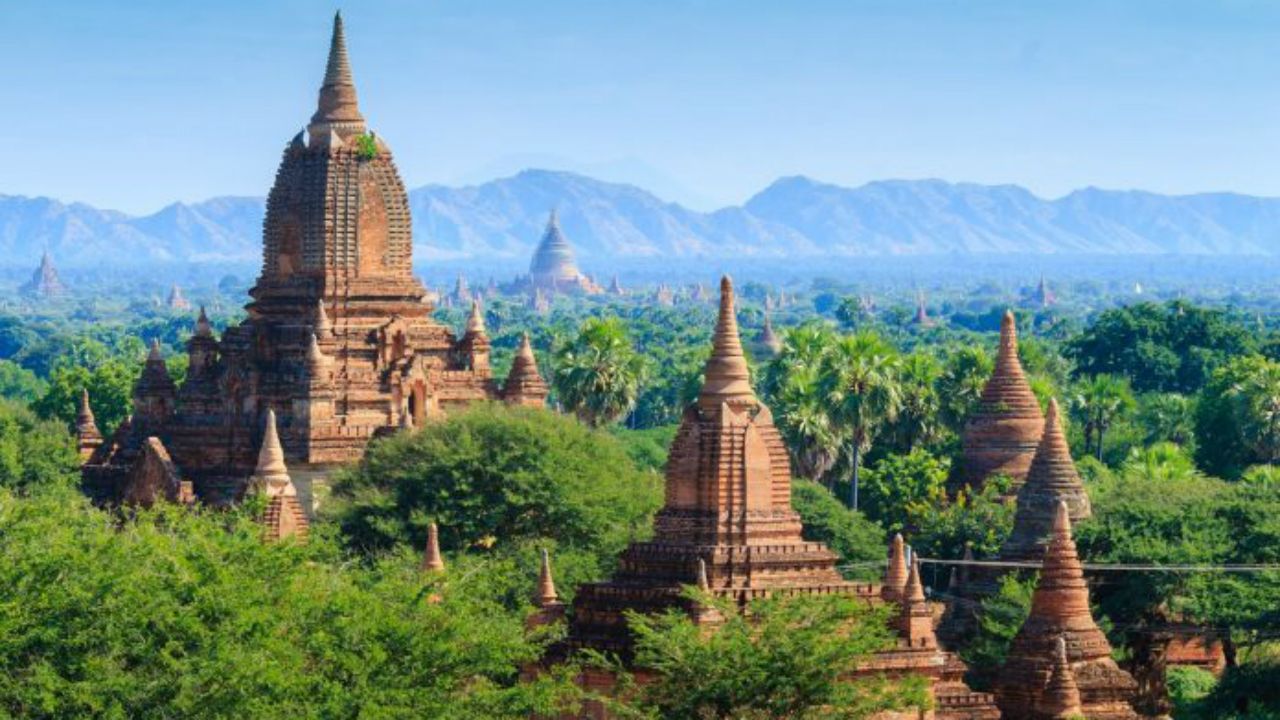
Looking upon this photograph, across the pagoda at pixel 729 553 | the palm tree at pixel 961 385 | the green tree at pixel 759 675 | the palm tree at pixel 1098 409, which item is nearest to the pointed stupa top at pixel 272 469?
the pagoda at pixel 729 553

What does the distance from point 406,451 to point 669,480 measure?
16.3 metres

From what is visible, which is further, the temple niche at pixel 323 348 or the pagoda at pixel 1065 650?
the temple niche at pixel 323 348

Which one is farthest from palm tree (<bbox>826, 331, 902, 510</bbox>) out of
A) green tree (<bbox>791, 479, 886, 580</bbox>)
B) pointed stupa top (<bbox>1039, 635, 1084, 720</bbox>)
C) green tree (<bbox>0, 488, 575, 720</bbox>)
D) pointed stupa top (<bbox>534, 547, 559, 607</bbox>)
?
green tree (<bbox>0, 488, 575, 720</bbox>)

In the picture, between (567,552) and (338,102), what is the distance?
1521 centimetres

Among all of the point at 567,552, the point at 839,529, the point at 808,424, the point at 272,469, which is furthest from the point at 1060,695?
the point at 808,424

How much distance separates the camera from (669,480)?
1491 inches

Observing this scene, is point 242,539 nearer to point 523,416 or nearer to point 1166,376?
point 523,416

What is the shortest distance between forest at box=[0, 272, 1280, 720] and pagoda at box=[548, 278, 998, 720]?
81cm

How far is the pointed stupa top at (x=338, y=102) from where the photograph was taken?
6069 centimetres

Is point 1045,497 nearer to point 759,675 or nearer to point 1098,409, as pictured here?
point 759,675

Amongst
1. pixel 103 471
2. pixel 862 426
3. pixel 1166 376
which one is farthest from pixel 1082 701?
pixel 1166 376

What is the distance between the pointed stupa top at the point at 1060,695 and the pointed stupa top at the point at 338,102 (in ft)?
82.8

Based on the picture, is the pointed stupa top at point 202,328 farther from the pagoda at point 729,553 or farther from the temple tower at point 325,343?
the pagoda at point 729,553

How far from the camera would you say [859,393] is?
7075cm
